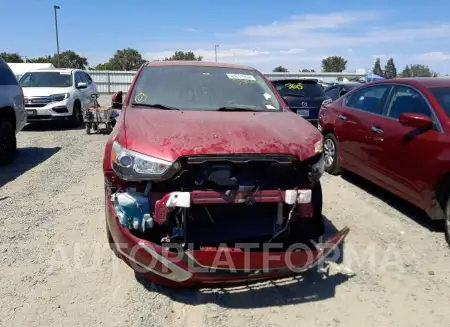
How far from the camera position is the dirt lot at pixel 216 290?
3.01 metres

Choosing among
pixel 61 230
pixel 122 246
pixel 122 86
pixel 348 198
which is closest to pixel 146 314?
pixel 122 246

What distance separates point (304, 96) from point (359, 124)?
4.72 meters

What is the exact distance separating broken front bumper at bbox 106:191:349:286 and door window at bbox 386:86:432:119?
2.61 metres

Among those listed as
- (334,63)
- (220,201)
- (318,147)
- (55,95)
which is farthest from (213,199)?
(334,63)

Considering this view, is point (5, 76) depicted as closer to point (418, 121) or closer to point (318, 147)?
point (318, 147)

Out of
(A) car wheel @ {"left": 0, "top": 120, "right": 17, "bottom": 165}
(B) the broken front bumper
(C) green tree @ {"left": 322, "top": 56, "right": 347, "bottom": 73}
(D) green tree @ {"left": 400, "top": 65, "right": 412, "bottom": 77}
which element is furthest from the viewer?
(C) green tree @ {"left": 322, "top": 56, "right": 347, "bottom": 73}

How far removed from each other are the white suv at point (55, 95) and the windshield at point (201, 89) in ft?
27.6

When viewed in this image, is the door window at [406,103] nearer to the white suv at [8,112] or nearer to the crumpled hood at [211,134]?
the crumpled hood at [211,134]

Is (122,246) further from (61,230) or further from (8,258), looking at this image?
(61,230)

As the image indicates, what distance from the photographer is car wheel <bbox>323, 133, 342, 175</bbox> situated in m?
6.79

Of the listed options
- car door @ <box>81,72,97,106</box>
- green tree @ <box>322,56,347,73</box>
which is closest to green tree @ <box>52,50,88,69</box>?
green tree @ <box>322,56,347,73</box>

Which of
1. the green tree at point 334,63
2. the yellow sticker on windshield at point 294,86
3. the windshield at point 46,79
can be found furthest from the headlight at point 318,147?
the green tree at point 334,63

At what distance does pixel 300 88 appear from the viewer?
10719 mm

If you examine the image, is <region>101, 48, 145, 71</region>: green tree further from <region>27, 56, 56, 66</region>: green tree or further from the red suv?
the red suv
